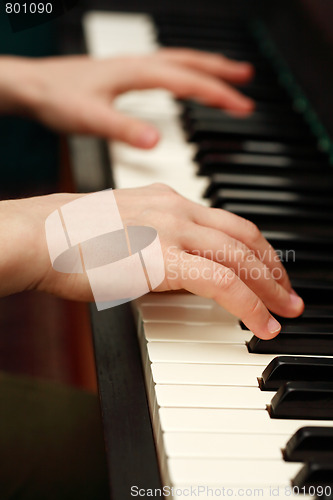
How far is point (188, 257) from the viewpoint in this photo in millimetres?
751

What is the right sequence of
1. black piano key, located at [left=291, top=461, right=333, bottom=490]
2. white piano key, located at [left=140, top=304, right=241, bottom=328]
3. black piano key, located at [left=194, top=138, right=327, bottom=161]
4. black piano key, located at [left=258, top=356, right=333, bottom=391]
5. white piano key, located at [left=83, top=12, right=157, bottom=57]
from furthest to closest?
white piano key, located at [left=83, top=12, right=157, bottom=57] < black piano key, located at [left=194, top=138, right=327, bottom=161] < white piano key, located at [left=140, top=304, right=241, bottom=328] < black piano key, located at [left=258, top=356, right=333, bottom=391] < black piano key, located at [left=291, top=461, right=333, bottom=490]

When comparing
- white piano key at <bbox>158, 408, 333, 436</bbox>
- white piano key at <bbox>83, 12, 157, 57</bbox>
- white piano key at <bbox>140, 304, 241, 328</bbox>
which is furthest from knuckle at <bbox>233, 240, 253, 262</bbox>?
white piano key at <bbox>83, 12, 157, 57</bbox>

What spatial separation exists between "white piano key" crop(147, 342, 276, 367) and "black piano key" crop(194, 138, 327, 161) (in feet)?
1.73

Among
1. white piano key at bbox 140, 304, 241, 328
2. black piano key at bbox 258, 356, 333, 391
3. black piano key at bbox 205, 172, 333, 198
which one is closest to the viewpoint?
black piano key at bbox 258, 356, 333, 391

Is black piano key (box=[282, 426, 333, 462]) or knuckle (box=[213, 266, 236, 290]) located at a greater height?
knuckle (box=[213, 266, 236, 290])

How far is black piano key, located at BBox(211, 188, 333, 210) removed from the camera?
1032mm

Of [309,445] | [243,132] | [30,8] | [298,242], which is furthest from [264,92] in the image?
[309,445]

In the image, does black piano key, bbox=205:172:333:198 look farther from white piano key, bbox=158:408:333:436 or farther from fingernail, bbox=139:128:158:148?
white piano key, bbox=158:408:333:436

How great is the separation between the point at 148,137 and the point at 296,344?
575 mm

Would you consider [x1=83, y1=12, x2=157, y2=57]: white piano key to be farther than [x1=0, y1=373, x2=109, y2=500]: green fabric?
Yes

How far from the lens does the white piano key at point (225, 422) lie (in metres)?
0.64

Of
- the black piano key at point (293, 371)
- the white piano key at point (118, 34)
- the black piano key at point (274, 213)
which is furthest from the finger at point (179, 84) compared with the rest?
the black piano key at point (293, 371)

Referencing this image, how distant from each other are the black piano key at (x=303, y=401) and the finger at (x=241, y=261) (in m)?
0.14

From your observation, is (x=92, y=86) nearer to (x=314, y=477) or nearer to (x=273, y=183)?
(x=273, y=183)
